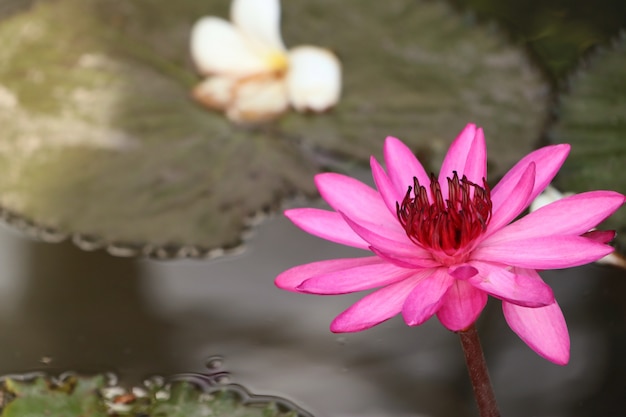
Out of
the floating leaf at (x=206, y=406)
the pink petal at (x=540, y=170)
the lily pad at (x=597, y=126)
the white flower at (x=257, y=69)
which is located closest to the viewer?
the pink petal at (x=540, y=170)

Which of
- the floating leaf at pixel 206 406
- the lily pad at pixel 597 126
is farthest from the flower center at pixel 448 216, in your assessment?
the lily pad at pixel 597 126

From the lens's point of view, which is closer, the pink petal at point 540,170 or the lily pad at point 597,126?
the pink petal at point 540,170

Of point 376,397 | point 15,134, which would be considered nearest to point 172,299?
point 376,397

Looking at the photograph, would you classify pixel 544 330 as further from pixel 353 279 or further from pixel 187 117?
pixel 187 117

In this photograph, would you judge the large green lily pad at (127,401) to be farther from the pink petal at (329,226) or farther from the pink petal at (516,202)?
the pink petal at (516,202)

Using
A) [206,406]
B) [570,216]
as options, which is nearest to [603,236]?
[570,216]

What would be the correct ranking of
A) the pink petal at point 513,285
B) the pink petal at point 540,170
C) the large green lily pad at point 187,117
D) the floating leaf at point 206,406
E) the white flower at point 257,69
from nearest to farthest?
the pink petal at point 513,285, the pink petal at point 540,170, the floating leaf at point 206,406, the large green lily pad at point 187,117, the white flower at point 257,69

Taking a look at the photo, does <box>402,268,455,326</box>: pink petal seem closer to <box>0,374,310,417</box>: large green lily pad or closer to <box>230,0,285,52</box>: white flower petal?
<box>0,374,310,417</box>: large green lily pad

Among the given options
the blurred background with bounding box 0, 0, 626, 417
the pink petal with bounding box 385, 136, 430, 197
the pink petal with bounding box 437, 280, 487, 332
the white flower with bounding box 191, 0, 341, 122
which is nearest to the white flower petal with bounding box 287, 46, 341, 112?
the white flower with bounding box 191, 0, 341, 122
